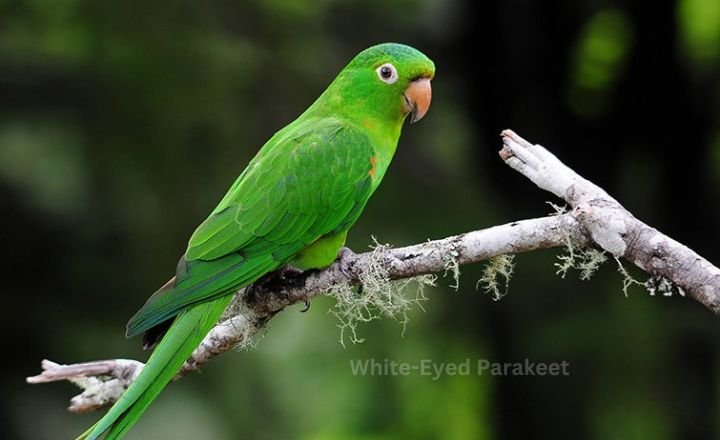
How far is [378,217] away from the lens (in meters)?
5.53

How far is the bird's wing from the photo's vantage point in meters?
2.71

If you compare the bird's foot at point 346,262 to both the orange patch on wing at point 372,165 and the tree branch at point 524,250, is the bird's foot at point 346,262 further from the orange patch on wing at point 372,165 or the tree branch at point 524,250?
the orange patch on wing at point 372,165

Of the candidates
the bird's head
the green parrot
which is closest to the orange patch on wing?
the green parrot

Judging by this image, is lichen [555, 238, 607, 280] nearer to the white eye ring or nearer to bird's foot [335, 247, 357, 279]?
bird's foot [335, 247, 357, 279]

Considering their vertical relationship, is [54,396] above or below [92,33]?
below

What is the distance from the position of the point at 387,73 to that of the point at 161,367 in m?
1.35

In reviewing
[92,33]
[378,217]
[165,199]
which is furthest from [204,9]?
[378,217]

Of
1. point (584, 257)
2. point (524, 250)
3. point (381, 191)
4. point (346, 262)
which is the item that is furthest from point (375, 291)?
point (381, 191)

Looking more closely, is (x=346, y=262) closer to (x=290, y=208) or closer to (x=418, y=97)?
(x=290, y=208)

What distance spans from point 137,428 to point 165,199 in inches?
57.0

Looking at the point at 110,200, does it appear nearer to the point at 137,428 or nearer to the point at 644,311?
the point at 137,428

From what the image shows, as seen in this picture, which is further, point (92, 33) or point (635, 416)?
point (92, 33)

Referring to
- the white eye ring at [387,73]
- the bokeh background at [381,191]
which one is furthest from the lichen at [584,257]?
the bokeh background at [381,191]

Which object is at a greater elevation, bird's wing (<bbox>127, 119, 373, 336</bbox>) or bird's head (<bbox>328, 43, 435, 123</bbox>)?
bird's head (<bbox>328, 43, 435, 123</bbox>)
